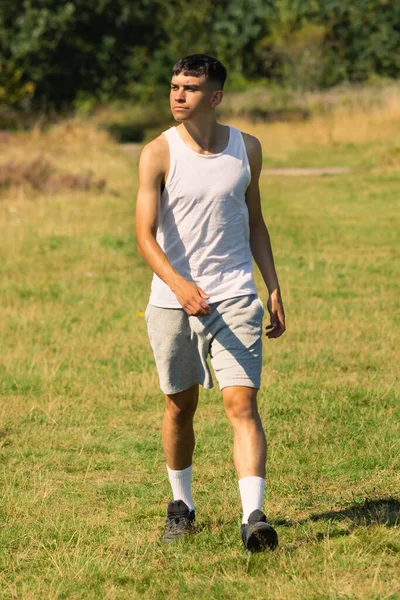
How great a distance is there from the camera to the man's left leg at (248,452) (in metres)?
4.47

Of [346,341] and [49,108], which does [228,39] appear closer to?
[49,108]

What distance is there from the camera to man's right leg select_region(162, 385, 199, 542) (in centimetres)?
487

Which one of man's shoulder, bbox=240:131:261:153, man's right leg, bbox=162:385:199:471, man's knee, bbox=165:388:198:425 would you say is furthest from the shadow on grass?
man's shoulder, bbox=240:131:261:153

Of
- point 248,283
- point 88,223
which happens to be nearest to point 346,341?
point 248,283

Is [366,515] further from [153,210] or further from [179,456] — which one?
[153,210]

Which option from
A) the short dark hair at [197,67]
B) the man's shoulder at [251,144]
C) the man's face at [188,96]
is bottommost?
the man's shoulder at [251,144]

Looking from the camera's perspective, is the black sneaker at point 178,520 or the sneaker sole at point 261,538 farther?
the black sneaker at point 178,520

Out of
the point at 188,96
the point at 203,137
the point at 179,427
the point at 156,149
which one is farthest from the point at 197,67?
the point at 179,427

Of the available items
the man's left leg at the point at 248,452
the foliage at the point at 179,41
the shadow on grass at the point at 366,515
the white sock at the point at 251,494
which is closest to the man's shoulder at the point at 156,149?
the man's left leg at the point at 248,452

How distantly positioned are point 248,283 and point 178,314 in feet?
1.07

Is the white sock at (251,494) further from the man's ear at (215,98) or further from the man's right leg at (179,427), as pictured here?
the man's ear at (215,98)

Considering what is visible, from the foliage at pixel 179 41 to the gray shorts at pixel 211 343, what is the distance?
1106 inches

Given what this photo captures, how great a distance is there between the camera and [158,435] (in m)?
6.86

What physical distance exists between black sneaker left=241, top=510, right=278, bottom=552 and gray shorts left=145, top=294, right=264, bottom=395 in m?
0.55
